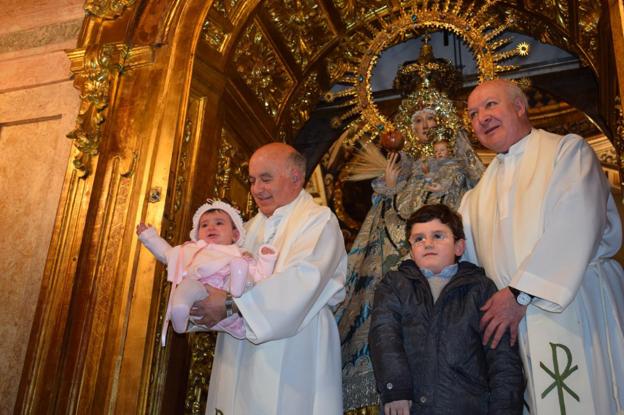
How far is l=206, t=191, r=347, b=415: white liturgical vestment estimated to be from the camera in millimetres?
2734

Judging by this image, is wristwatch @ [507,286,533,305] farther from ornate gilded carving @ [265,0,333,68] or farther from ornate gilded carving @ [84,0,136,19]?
ornate gilded carving @ [84,0,136,19]

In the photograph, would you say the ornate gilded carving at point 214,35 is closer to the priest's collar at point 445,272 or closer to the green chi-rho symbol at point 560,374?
the priest's collar at point 445,272

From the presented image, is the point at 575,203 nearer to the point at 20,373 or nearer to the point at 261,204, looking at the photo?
the point at 261,204

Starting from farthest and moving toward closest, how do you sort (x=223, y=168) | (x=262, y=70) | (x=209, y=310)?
(x=262, y=70), (x=223, y=168), (x=209, y=310)

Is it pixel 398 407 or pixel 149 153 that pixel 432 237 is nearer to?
pixel 398 407

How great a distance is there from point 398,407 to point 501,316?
511mm

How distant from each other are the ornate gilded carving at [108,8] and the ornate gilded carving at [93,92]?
11.0 inches

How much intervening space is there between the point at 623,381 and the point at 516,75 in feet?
12.1

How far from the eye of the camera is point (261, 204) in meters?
3.36

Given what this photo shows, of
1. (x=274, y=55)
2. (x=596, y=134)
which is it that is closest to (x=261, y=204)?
(x=274, y=55)

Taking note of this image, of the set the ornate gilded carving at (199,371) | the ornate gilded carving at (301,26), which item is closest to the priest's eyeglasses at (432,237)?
the ornate gilded carving at (199,371)

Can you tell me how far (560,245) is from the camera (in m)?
2.64

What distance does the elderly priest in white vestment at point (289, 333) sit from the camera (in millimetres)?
2734

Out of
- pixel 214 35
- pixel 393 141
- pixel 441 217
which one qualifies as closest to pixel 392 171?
pixel 393 141
